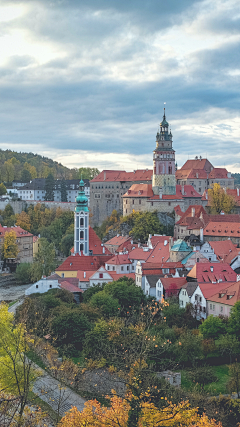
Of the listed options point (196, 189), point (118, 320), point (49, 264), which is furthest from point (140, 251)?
point (196, 189)

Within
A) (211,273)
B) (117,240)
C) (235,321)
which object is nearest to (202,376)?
(235,321)

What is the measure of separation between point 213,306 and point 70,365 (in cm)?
1486

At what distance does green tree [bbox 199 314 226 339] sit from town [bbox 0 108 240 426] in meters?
0.08

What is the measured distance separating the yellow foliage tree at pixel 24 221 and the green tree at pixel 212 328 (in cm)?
5788

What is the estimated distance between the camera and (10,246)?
7619 centimetres

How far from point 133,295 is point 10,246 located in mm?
35890

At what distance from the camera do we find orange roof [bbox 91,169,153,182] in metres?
86.9

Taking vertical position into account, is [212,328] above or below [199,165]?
below

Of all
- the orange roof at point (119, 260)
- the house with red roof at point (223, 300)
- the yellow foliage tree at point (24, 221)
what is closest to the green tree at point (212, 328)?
the house with red roof at point (223, 300)

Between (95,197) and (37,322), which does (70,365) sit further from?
(95,197)

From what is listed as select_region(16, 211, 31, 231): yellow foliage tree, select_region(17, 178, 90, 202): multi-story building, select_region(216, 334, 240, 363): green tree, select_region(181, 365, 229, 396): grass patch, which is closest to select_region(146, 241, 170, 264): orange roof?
select_region(216, 334, 240, 363): green tree

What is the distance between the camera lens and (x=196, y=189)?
84.9 m

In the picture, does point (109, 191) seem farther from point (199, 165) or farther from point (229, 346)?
point (229, 346)

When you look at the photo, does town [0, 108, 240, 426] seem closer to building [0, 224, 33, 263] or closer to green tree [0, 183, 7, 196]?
building [0, 224, 33, 263]
